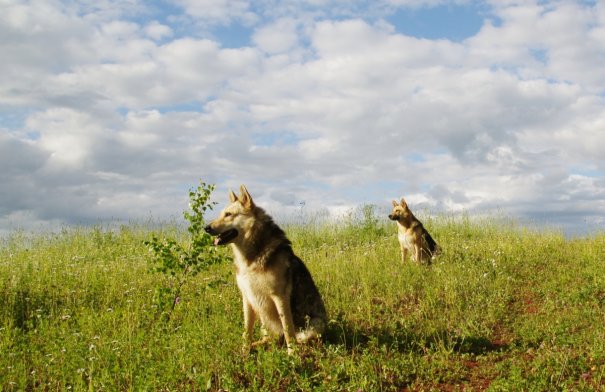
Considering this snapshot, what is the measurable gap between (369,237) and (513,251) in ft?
19.1

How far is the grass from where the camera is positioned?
24.7 feet

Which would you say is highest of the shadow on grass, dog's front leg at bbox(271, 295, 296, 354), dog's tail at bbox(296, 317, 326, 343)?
dog's front leg at bbox(271, 295, 296, 354)

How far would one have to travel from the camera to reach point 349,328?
31.0 ft

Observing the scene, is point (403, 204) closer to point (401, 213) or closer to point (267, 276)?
point (401, 213)

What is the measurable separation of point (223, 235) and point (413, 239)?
26.8 feet

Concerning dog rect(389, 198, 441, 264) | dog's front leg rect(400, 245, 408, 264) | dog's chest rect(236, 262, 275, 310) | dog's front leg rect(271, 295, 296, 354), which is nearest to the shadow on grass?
dog's front leg rect(271, 295, 296, 354)

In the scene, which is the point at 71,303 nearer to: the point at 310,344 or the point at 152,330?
the point at 152,330

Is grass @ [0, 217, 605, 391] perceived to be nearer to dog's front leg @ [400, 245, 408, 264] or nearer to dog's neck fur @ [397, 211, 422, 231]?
dog's front leg @ [400, 245, 408, 264]

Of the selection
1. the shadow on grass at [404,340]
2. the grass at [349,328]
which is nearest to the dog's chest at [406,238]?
the grass at [349,328]

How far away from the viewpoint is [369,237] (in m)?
20.8

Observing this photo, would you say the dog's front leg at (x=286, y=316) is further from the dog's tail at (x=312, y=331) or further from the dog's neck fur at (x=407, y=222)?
the dog's neck fur at (x=407, y=222)

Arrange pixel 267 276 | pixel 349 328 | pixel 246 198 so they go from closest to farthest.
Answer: pixel 267 276
pixel 246 198
pixel 349 328

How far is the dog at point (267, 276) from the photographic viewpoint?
7.71m

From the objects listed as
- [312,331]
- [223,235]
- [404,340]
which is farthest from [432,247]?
[223,235]
